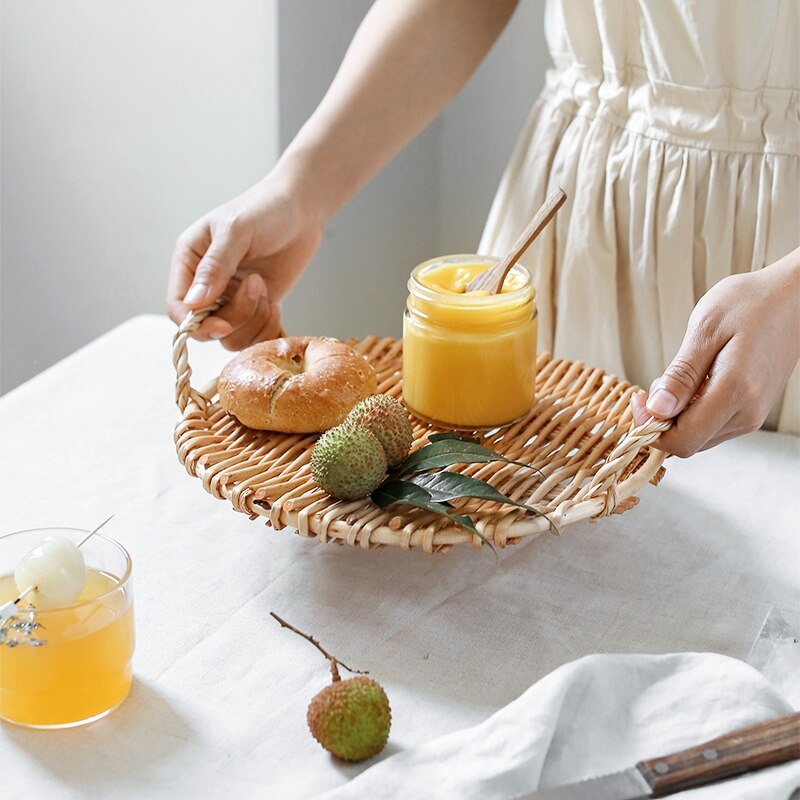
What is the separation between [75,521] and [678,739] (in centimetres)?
62

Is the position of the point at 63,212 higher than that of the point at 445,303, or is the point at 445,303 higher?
the point at 445,303

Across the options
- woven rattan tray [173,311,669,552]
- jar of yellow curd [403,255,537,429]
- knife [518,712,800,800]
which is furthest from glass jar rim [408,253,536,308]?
knife [518,712,800,800]

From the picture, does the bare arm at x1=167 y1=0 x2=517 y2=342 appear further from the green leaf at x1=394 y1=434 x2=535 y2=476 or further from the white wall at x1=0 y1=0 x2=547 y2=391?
the white wall at x1=0 y1=0 x2=547 y2=391

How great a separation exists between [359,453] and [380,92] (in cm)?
64

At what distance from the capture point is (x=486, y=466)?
3.37 feet

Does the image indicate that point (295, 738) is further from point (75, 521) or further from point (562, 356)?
point (562, 356)

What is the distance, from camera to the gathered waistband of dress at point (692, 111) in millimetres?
1249

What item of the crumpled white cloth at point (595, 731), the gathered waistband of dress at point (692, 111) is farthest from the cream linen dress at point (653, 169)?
the crumpled white cloth at point (595, 731)

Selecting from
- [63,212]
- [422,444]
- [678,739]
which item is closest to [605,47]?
A: [422,444]

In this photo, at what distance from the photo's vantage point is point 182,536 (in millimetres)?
1060

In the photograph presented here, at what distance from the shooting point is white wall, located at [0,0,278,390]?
211 centimetres

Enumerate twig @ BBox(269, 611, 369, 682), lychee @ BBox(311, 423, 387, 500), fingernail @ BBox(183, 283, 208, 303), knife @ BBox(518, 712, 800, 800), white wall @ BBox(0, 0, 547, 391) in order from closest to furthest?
1. knife @ BBox(518, 712, 800, 800)
2. twig @ BBox(269, 611, 369, 682)
3. lychee @ BBox(311, 423, 387, 500)
4. fingernail @ BBox(183, 283, 208, 303)
5. white wall @ BBox(0, 0, 547, 391)

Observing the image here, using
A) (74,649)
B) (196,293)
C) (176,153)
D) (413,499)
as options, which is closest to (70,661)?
(74,649)

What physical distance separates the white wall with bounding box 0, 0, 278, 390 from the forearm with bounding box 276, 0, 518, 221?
0.66 meters
